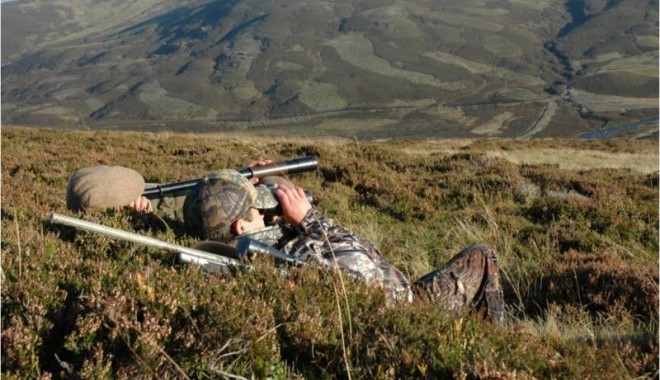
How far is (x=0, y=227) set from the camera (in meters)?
4.70

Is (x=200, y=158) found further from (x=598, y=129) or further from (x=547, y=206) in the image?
(x=598, y=129)

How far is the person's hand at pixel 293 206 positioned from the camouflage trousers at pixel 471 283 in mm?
1010

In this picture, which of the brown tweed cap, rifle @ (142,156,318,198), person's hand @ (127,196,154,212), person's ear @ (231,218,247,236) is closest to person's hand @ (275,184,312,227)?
person's ear @ (231,218,247,236)

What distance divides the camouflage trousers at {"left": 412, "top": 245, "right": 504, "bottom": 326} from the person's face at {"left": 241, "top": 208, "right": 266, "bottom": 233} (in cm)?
127

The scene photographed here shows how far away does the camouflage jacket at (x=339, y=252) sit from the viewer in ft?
13.3

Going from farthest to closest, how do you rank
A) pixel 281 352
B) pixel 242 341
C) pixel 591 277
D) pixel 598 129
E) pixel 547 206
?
1. pixel 598 129
2. pixel 547 206
3. pixel 591 277
4. pixel 281 352
5. pixel 242 341

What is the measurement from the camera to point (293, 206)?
173 inches

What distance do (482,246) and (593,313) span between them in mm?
1382

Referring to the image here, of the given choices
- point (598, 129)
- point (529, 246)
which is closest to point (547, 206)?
point (529, 246)

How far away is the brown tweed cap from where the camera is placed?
5855 mm

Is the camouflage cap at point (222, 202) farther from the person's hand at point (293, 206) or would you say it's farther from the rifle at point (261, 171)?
the rifle at point (261, 171)

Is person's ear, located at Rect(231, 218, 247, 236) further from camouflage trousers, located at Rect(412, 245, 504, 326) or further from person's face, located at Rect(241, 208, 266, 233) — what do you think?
camouflage trousers, located at Rect(412, 245, 504, 326)

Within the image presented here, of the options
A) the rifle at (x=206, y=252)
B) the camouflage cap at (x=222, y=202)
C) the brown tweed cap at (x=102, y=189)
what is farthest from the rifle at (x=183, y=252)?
the brown tweed cap at (x=102, y=189)

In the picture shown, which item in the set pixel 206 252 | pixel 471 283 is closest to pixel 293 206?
pixel 206 252
